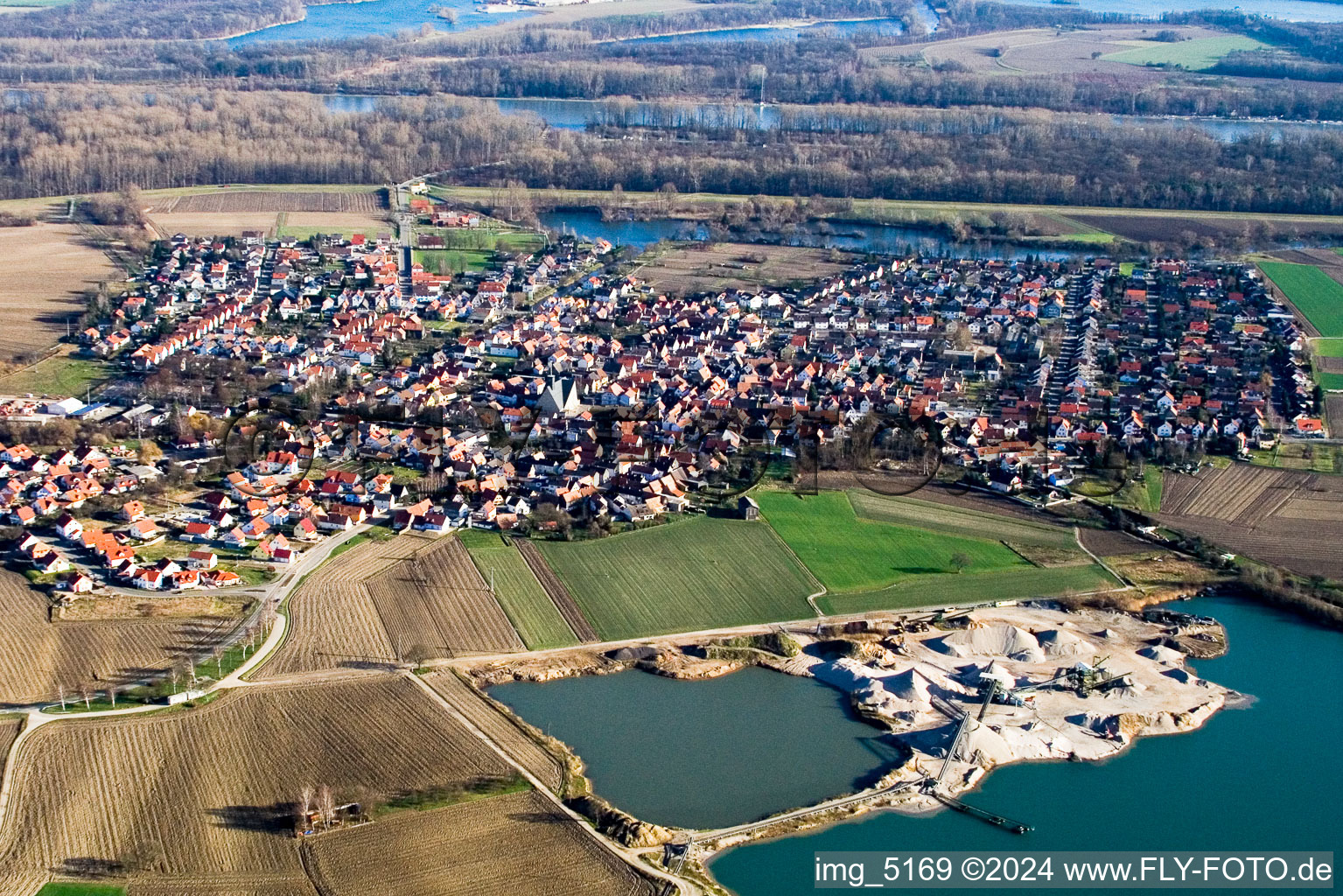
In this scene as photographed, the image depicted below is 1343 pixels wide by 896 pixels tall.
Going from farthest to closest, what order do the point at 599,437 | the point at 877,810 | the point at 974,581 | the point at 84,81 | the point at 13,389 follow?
the point at 84,81
the point at 13,389
the point at 599,437
the point at 974,581
the point at 877,810

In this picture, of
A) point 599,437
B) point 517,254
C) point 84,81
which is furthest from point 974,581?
point 84,81

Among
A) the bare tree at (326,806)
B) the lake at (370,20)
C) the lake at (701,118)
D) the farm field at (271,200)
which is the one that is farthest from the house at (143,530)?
the lake at (370,20)

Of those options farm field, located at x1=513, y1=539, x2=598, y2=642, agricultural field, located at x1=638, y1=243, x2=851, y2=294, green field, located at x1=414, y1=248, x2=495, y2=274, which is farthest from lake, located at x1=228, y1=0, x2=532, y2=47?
farm field, located at x1=513, y1=539, x2=598, y2=642

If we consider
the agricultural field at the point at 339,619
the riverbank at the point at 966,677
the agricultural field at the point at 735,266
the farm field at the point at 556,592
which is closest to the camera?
the riverbank at the point at 966,677

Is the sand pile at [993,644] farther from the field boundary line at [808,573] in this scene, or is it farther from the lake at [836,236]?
the lake at [836,236]

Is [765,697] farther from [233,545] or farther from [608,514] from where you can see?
[233,545]

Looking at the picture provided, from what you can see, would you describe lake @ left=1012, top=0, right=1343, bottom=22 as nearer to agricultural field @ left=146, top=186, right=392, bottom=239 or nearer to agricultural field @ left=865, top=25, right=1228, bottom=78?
agricultural field @ left=865, top=25, right=1228, bottom=78

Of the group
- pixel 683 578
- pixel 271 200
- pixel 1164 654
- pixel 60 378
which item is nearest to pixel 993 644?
pixel 1164 654
